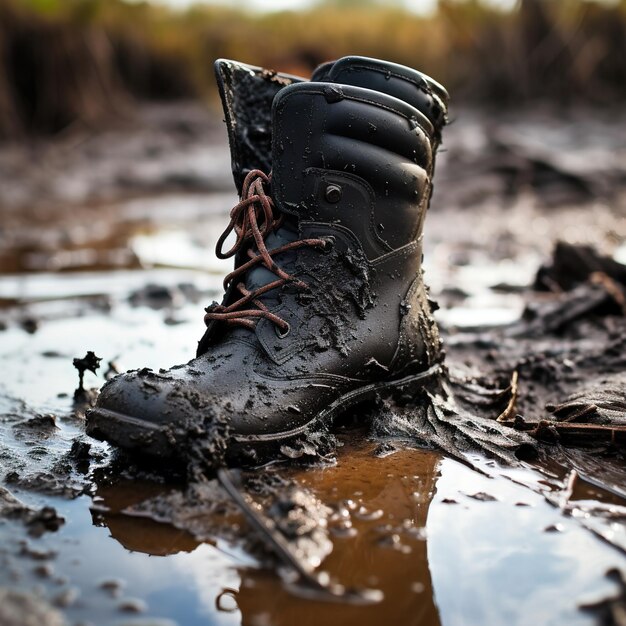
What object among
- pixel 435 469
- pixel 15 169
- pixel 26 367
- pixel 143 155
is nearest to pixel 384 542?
pixel 435 469

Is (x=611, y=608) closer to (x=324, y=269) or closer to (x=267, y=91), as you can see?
(x=324, y=269)

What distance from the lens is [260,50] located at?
12625 millimetres

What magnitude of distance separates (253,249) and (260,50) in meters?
11.4

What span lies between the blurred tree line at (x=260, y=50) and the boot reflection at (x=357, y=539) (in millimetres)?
8466

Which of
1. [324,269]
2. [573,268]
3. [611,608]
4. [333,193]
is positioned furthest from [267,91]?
[573,268]

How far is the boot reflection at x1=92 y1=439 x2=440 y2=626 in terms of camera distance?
1.24 meters

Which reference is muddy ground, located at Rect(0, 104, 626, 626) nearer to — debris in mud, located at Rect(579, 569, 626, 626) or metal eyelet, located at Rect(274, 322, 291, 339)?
debris in mud, located at Rect(579, 569, 626, 626)

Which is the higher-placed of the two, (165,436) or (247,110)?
(247,110)

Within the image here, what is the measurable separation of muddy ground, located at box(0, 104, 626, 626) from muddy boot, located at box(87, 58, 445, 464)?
0.45ft

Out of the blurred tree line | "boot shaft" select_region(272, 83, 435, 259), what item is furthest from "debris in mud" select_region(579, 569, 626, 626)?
the blurred tree line

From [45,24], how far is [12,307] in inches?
272

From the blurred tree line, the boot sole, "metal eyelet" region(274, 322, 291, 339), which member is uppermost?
the blurred tree line

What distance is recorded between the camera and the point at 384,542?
1439 mm

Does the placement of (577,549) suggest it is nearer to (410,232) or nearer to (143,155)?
(410,232)
